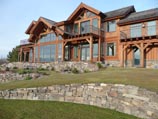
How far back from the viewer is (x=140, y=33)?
22.9m

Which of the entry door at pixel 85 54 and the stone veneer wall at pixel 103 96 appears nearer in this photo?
the stone veneer wall at pixel 103 96

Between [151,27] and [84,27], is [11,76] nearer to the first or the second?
[84,27]

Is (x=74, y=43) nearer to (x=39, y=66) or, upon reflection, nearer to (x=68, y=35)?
(x=68, y=35)

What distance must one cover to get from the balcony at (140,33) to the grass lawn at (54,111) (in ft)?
46.1

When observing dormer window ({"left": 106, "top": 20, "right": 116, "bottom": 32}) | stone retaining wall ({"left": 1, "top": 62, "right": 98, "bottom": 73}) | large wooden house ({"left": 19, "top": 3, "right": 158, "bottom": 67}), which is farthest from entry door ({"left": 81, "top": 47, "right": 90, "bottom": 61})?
dormer window ({"left": 106, "top": 20, "right": 116, "bottom": 32})

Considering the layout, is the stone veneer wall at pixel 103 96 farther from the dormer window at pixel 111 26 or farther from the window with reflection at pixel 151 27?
the dormer window at pixel 111 26

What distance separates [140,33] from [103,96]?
1459 centimetres

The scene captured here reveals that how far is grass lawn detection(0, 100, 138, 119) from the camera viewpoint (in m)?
8.66

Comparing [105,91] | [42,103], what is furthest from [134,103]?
[42,103]

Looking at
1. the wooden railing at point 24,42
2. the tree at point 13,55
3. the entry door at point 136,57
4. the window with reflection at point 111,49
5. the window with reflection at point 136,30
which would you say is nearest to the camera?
the window with reflection at point 136,30

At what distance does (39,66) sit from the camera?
27438 millimetres

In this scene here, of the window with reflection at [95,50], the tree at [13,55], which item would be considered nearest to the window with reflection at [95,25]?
the window with reflection at [95,50]

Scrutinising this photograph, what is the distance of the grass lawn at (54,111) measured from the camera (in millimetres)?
8664

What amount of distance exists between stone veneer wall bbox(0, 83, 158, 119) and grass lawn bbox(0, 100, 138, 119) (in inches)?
19.0
